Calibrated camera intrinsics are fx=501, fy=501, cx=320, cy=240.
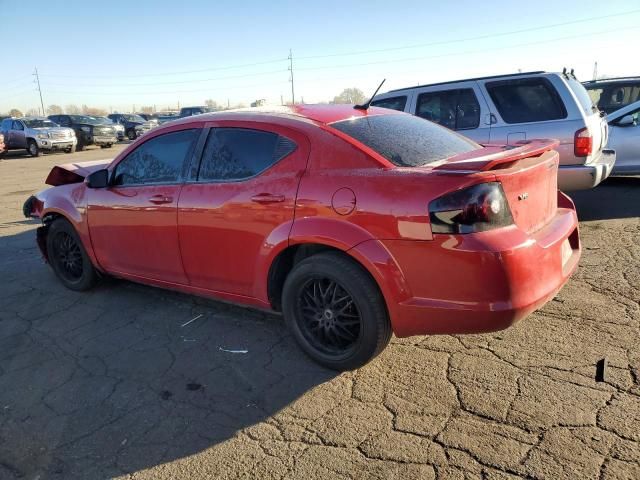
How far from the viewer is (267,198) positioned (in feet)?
10.8

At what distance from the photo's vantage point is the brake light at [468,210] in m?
2.60

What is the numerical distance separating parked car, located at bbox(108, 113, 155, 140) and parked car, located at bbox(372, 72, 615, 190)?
2818cm

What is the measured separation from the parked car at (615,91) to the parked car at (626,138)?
3.20 metres

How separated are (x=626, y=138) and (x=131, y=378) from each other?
26.3ft

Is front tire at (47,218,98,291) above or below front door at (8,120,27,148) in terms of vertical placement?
below

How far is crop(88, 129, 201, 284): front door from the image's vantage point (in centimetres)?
390

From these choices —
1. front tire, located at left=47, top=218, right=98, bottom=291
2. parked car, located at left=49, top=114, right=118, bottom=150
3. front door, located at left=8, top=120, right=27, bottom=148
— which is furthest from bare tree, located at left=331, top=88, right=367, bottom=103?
front door, located at left=8, top=120, right=27, bottom=148

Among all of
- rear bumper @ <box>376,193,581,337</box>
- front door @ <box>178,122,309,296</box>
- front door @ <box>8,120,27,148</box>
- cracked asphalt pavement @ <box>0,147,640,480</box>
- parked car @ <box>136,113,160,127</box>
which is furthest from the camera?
A: parked car @ <box>136,113,160,127</box>

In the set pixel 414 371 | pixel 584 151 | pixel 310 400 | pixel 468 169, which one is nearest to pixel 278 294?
pixel 310 400

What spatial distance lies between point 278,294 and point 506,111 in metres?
4.69

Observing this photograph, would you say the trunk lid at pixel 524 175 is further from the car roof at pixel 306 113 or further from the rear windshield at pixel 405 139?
the car roof at pixel 306 113

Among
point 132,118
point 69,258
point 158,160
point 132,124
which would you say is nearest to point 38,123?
point 132,124

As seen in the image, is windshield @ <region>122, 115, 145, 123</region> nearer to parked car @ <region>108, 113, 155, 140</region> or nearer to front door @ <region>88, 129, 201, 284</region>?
parked car @ <region>108, 113, 155, 140</region>

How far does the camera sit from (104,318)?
432 centimetres
